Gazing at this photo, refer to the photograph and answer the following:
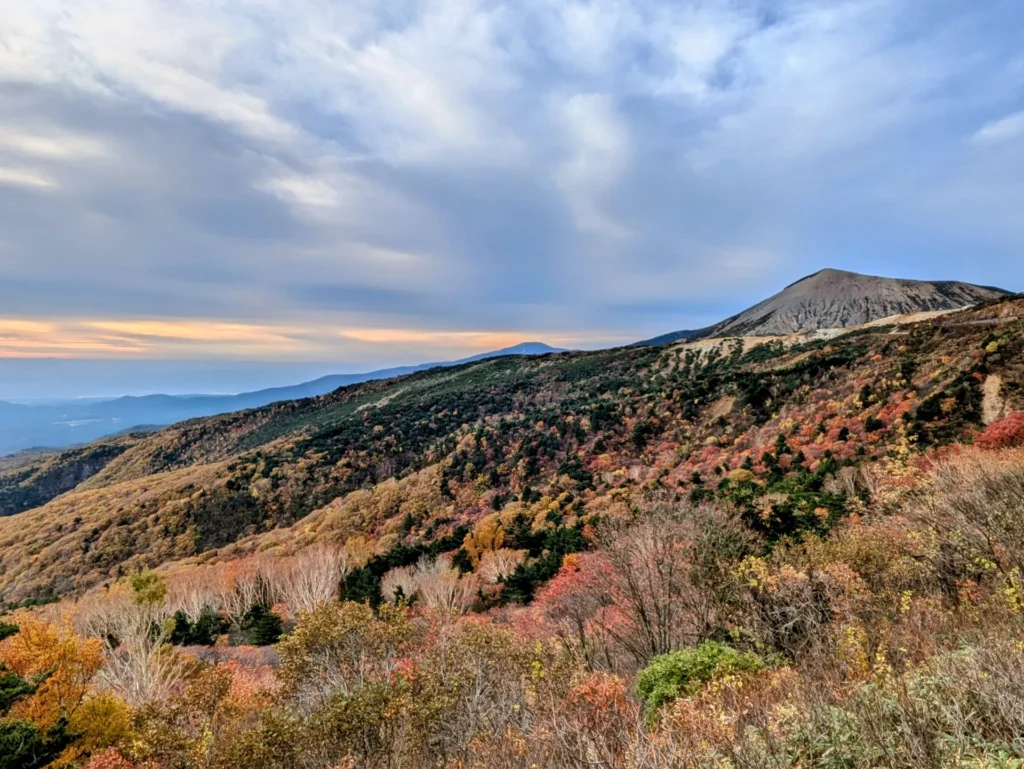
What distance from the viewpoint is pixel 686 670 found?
472 inches

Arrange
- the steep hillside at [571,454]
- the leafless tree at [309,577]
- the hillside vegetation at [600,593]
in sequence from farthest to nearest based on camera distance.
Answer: the leafless tree at [309,577] → the steep hillside at [571,454] → the hillside vegetation at [600,593]

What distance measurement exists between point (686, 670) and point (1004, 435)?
967 inches

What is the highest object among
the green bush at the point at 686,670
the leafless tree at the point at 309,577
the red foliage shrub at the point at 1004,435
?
the red foliage shrub at the point at 1004,435

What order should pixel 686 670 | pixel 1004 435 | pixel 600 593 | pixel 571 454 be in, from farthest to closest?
1. pixel 571 454
2. pixel 1004 435
3. pixel 600 593
4. pixel 686 670

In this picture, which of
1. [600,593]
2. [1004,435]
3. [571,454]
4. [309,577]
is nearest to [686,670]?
[600,593]

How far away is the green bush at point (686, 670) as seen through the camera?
11.5 m

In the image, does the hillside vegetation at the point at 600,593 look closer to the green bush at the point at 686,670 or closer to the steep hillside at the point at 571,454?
the green bush at the point at 686,670

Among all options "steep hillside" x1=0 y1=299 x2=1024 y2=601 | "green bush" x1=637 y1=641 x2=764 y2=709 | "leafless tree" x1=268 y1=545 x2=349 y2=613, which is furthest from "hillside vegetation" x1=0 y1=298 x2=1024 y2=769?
"steep hillside" x1=0 y1=299 x2=1024 y2=601

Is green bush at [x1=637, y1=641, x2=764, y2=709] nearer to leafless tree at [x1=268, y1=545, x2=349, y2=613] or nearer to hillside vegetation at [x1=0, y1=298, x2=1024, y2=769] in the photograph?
hillside vegetation at [x1=0, y1=298, x2=1024, y2=769]

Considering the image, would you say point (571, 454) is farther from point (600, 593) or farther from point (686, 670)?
point (686, 670)

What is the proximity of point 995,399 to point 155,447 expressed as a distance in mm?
171024

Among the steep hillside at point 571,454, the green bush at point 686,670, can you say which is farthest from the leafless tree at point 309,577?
the green bush at point 686,670

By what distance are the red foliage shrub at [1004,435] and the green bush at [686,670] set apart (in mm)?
19999

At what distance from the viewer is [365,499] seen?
60.6m
